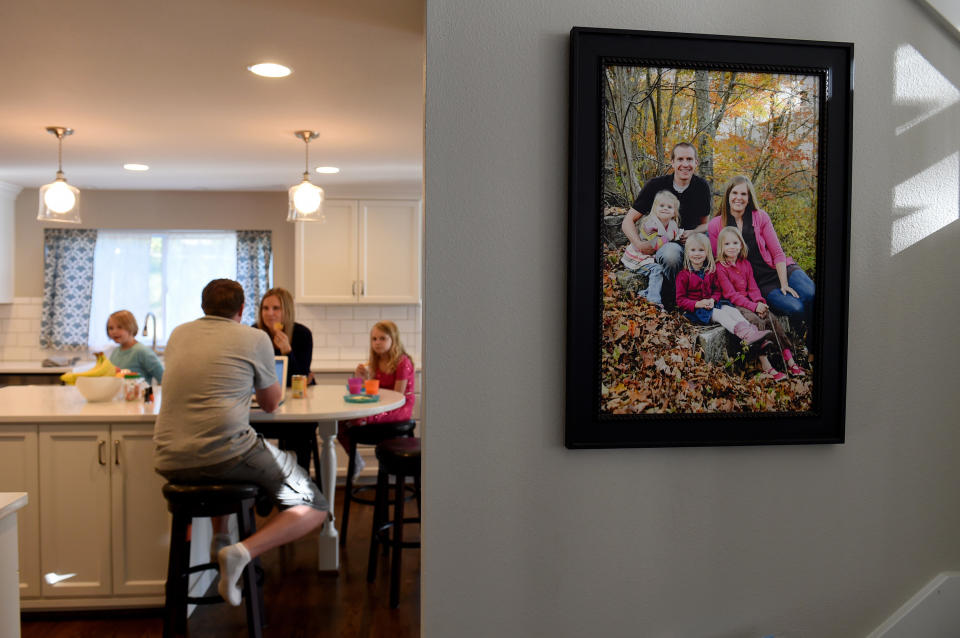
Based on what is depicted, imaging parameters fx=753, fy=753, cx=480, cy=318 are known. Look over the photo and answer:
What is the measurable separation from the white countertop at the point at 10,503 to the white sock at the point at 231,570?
2.89ft

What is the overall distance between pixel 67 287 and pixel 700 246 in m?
5.92

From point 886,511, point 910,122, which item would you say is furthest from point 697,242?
point 886,511

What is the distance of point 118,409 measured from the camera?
333 centimetres

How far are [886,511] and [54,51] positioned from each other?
10.6ft

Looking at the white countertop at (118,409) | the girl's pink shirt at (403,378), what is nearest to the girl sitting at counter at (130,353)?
the white countertop at (118,409)

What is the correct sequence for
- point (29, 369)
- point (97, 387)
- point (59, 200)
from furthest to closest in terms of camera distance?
1. point (29, 369)
2. point (59, 200)
3. point (97, 387)

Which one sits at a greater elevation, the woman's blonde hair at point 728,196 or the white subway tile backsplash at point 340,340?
the woman's blonde hair at point 728,196

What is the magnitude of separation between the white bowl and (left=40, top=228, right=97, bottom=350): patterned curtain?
3.21 meters

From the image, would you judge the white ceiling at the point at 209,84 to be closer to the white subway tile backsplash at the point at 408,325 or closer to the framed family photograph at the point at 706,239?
the framed family photograph at the point at 706,239

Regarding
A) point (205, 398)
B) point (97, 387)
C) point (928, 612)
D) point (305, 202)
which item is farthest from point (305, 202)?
point (928, 612)

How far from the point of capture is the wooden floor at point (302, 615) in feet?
10.1

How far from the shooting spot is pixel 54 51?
110 inches

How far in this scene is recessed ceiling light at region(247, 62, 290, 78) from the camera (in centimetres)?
296

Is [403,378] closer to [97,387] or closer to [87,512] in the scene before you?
[97,387]
